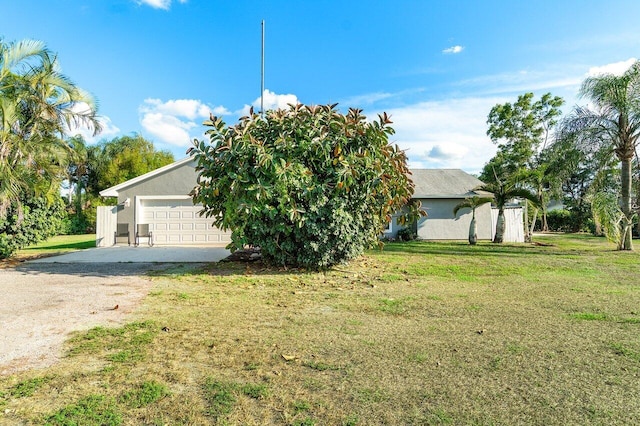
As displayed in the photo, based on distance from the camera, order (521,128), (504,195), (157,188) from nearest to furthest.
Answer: (504,195) → (157,188) → (521,128)

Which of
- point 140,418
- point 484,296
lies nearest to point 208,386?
point 140,418

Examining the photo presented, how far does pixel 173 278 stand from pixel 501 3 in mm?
11604

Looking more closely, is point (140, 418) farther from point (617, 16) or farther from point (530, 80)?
point (530, 80)

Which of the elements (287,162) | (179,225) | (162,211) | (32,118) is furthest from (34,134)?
(287,162)

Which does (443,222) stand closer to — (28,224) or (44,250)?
(28,224)

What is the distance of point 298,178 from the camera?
26.3ft

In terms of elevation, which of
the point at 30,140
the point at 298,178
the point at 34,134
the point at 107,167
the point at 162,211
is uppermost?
the point at 107,167

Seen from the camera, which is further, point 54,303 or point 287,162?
point 287,162

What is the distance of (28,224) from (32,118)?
3.23 metres

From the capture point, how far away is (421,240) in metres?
18.5

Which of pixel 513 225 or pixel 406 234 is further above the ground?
pixel 513 225

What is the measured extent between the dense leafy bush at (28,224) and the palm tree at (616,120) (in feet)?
61.3

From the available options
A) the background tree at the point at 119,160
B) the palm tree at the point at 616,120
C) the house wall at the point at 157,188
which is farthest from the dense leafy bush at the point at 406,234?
the background tree at the point at 119,160

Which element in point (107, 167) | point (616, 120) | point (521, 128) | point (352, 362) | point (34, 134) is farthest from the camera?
point (107, 167)
